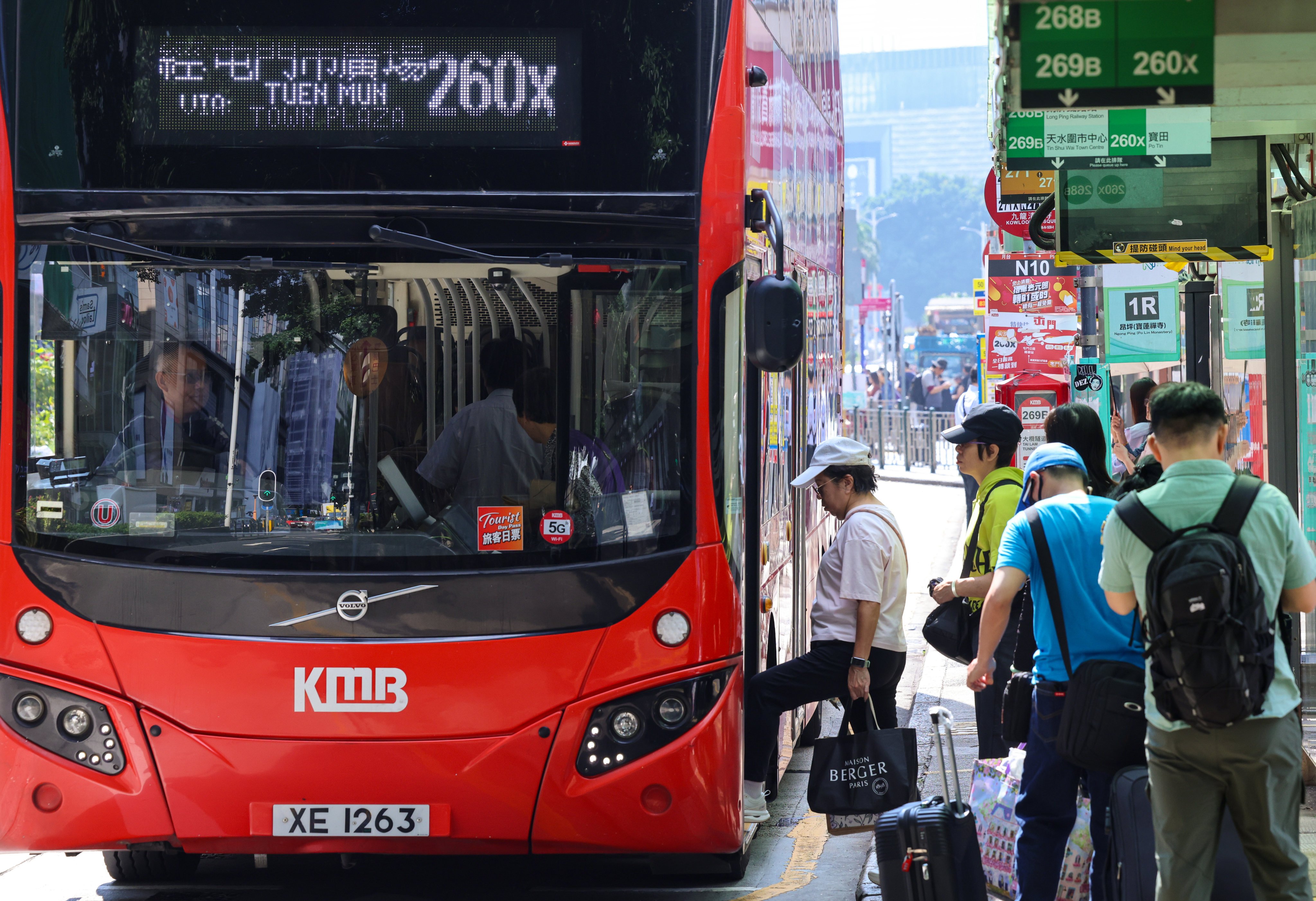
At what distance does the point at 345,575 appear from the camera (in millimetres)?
5094

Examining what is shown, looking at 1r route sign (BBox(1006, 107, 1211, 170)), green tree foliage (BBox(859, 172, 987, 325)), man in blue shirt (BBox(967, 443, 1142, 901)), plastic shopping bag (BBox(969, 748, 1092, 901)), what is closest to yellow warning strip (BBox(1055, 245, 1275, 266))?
1r route sign (BBox(1006, 107, 1211, 170))

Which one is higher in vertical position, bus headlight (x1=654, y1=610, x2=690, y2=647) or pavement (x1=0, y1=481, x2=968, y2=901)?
bus headlight (x1=654, y1=610, x2=690, y2=647)

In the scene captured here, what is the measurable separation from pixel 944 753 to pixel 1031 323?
9.09 metres

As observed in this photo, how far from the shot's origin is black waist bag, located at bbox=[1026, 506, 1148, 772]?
4660mm

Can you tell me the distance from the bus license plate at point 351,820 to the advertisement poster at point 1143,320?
8.20m

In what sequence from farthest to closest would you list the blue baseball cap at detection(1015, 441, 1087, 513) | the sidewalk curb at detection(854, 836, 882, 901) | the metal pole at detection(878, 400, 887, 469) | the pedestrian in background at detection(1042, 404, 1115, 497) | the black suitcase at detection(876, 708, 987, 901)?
the metal pole at detection(878, 400, 887, 469) → the sidewalk curb at detection(854, 836, 882, 901) → the pedestrian in background at detection(1042, 404, 1115, 497) → the blue baseball cap at detection(1015, 441, 1087, 513) → the black suitcase at detection(876, 708, 987, 901)

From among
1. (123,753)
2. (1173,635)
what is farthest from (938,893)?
(123,753)

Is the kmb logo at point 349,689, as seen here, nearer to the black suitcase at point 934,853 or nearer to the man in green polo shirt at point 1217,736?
the black suitcase at point 934,853

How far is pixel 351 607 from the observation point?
16.7ft

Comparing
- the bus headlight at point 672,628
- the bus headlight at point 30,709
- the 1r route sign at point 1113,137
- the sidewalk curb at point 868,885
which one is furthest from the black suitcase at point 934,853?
the bus headlight at point 30,709

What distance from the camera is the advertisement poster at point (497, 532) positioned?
514cm

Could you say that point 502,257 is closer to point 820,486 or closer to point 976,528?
point 820,486

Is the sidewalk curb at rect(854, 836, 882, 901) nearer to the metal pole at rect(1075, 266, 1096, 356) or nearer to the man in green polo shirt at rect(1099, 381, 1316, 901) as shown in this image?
the man in green polo shirt at rect(1099, 381, 1316, 901)

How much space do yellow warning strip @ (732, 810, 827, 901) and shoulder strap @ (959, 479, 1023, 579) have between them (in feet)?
4.16
